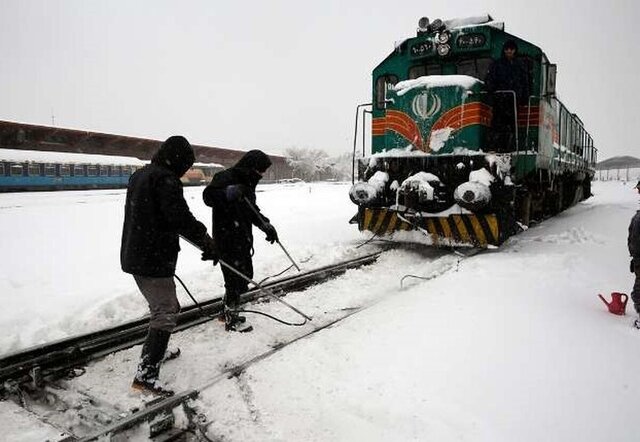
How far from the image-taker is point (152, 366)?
3.25 metres

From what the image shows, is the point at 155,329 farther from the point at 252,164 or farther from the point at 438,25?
the point at 438,25

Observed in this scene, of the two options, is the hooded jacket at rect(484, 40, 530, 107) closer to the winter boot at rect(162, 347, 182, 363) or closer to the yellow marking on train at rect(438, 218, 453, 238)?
the yellow marking on train at rect(438, 218, 453, 238)

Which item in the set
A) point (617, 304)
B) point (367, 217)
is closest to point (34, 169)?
point (367, 217)

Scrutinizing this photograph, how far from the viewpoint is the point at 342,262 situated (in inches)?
280

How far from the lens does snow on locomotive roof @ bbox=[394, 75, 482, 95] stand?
7.45 meters

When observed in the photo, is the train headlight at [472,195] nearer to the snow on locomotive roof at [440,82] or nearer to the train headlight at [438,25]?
the snow on locomotive roof at [440,82]

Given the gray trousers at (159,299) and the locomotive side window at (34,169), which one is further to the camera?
the locomotive side window at (34,169)

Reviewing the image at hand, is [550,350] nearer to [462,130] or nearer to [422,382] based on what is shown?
[422,382]

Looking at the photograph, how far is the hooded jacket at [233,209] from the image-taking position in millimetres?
4391

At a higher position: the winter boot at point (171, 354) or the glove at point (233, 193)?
the glove at point (233, 193)

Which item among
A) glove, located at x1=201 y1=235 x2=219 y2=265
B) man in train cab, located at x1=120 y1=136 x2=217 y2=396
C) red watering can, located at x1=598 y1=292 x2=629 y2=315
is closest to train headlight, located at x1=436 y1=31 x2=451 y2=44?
red watering can, located at x1=598 y1=292 x2=629 y2=315

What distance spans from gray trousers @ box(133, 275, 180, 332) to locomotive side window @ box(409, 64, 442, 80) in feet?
23.2

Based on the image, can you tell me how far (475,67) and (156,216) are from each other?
7.03m

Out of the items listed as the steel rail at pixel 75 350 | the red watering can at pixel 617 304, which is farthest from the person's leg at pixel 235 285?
the red watering can at pixel 617 304
